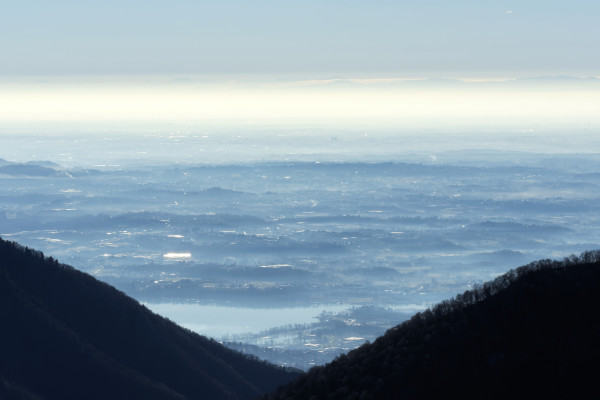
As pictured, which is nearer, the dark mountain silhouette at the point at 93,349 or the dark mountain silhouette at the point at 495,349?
the dark mountain silhouette at the point at 495,349

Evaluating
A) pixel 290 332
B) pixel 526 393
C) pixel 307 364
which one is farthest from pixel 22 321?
pixel 290 332

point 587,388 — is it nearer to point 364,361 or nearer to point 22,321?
point 364,361

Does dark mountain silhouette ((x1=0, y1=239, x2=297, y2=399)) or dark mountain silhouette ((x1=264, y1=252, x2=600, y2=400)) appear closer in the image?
dark mountain silhouette ((x1=264, y1=252, x2=600, y2=400))

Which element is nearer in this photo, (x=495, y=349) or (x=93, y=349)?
(x=495, y=349)

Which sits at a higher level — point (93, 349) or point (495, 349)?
point (93, 349)
